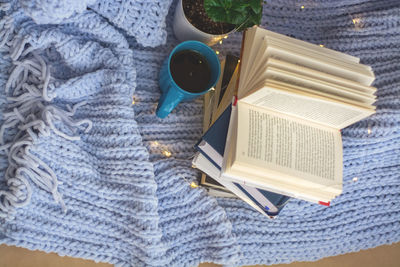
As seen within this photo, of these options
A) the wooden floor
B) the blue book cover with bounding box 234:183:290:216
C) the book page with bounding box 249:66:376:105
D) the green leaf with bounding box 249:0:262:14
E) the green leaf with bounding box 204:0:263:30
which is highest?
the green leaf with bounding box 249:0:262:14

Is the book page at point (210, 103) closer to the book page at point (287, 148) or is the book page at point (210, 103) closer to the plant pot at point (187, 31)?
the plant pot at point (187, 31)

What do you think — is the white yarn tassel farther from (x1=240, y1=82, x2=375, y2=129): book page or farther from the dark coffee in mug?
(x1=240, y1=82, x2=375, y2=129): book page

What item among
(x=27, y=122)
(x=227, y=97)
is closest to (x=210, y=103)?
(x=227, y=97)

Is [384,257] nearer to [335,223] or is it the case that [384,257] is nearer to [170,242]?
[335,223]

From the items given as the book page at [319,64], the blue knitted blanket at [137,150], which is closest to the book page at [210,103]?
the blue knitted blanket at [137,150]

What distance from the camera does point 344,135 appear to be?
0.83m

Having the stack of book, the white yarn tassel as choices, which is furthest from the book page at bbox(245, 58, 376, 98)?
the white yarn tassel

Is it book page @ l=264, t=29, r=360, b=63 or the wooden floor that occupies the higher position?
book page @ l=264, t=29, r=360, b=63

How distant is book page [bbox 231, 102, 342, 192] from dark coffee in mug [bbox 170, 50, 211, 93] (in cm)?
16

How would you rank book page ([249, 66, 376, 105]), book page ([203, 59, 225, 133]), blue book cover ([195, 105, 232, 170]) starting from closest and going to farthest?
book page ([249, 66, 376, 105]) → blue book cover ([195, 105, 232, 170]) → book page ([203, 59, 225, 133])

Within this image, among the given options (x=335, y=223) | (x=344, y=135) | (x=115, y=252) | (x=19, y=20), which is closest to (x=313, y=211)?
(x=335, y=223)

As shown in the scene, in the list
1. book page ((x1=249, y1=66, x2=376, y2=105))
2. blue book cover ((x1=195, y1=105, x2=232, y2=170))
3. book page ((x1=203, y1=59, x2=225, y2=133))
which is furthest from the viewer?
book page ((x1=203, y1=59, x2=225, y2=133))

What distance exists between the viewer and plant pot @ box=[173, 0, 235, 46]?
745 mm

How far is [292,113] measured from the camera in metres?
0.65
